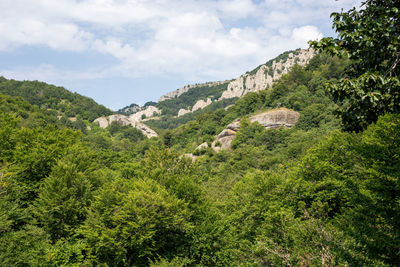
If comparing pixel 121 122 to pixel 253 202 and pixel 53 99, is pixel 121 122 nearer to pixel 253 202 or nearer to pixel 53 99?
pixel 53 99

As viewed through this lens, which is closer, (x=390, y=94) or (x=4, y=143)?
(x=390, y=94)

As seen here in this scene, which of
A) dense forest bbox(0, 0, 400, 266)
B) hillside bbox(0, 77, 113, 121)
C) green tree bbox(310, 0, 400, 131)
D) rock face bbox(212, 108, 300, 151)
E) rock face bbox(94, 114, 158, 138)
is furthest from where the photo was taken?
rock face bbox(94, 114, 158, 138)

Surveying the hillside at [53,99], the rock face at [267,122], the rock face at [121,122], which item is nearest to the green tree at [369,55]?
the rock face at [267,122]

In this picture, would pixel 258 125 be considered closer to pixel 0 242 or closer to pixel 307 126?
pixel 307 126

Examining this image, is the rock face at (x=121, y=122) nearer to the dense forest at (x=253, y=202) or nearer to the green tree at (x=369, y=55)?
the dense forest at (x=253, y=202)

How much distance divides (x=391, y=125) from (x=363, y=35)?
4.16 meters

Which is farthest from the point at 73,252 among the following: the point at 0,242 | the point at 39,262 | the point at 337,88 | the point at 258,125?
the point at 258,125

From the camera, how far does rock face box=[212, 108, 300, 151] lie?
8150 centimetres

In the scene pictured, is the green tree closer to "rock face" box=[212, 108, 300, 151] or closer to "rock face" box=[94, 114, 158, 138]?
"rock face" box=[212, 108, 300, 151]

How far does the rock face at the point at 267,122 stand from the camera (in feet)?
267

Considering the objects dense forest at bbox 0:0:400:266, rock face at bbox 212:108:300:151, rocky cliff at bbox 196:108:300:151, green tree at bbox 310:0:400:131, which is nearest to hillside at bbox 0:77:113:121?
rocky cliff at bbox 196:108:300:151

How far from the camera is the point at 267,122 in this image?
8394cm

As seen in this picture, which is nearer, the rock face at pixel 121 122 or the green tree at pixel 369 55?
the green tree at pixel 369 55

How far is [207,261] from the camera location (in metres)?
23.8
